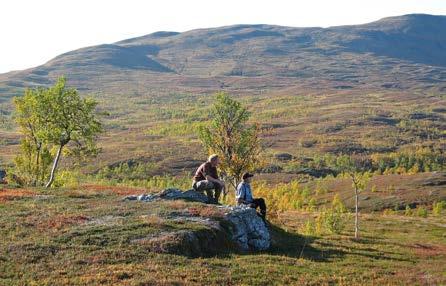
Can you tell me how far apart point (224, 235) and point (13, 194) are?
57.2 feet

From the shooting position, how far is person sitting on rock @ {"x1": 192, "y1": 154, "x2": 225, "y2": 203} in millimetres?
32938

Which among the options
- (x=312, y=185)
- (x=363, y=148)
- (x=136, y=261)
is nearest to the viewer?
(x=136, y=261)

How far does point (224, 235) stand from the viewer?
2719 centimetres

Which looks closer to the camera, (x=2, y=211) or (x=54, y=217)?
(x=54, y=217)

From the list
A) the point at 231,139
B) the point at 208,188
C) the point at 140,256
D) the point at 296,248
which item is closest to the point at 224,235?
the point at 296,248

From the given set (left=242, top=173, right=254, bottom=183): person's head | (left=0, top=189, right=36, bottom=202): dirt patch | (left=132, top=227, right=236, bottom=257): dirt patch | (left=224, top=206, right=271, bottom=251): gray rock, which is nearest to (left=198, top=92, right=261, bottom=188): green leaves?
(left=0, top=189, right=36, bottom=202): dirt patch

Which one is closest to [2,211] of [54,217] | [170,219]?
[54,217]

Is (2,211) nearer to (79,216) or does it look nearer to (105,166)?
(79,216)

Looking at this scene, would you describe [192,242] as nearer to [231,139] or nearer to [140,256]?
[140,256]

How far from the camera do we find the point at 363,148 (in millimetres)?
199125

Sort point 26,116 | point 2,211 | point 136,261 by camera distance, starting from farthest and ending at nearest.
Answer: point 26,116, point 2,211, point 136,261

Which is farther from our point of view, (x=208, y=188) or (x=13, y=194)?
(x=13, y=194)

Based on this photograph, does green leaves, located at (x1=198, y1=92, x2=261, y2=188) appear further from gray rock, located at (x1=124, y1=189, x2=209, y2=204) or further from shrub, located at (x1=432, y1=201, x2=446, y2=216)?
shrub, located at (x1=432, y1=201, x2=446, y2=216)

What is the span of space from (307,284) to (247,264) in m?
3.12
